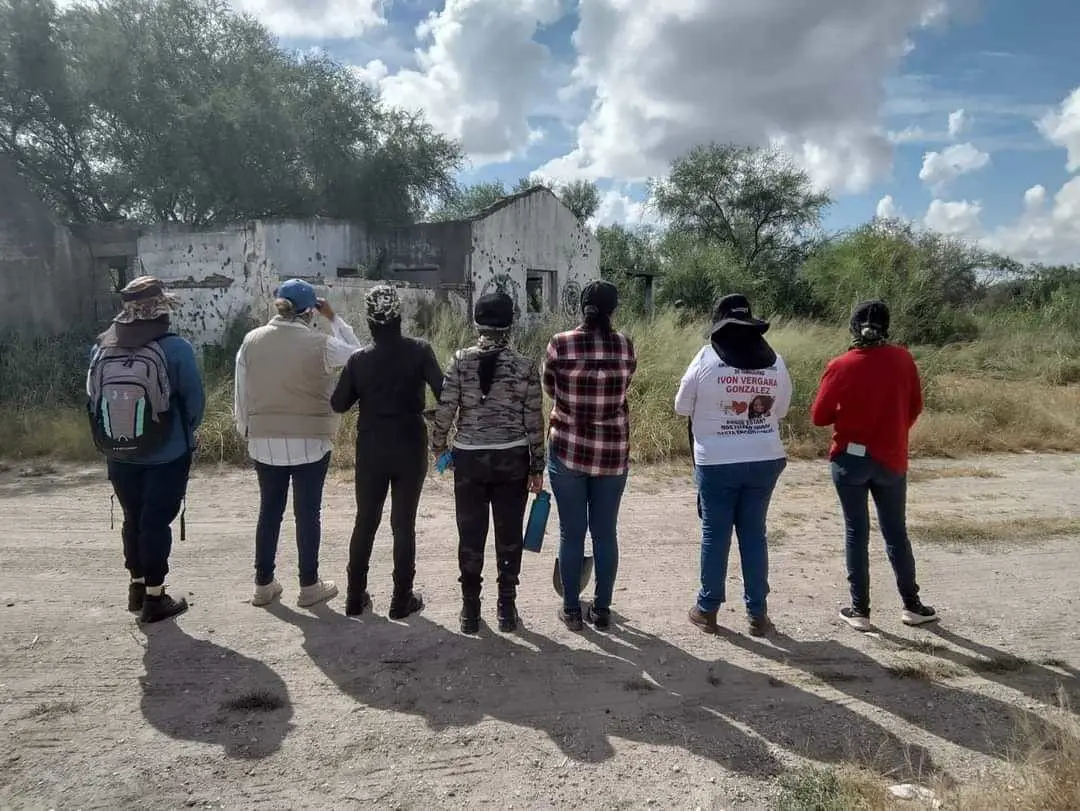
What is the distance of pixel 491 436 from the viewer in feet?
11.7

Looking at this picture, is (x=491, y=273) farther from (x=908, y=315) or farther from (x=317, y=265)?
(x=908, y=315)

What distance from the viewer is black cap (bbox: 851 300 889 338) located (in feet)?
12.0

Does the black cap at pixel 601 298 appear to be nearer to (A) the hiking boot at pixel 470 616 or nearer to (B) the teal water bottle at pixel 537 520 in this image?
(B) the teal water bottle at pixel 537 520

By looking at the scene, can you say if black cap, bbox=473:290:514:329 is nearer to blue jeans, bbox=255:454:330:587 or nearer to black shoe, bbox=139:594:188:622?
blue jeans, bbox=255:454:330:587

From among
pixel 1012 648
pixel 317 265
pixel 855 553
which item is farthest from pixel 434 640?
pixel 317 265

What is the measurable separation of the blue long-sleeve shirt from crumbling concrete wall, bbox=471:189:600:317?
11.3 meters

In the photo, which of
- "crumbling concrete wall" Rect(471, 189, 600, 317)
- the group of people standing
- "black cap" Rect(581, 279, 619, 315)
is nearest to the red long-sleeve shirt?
the group of people standing

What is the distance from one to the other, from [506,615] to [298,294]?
6.69 ft

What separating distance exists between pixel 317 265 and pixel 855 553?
1323 cm

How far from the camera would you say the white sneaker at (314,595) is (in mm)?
4035

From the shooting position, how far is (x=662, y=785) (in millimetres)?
2576

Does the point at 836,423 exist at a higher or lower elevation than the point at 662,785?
higher

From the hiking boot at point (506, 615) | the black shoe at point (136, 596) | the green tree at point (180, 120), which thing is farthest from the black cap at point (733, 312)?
the green tree at point (180, 120)

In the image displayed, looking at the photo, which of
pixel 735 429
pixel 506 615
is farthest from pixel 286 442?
pixel 735 429
